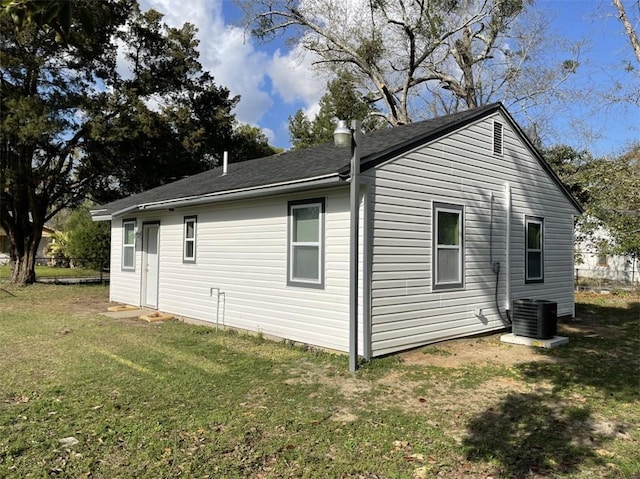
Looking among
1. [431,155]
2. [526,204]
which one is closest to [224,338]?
[431,155]

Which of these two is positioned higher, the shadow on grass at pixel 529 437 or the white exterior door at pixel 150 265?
the white exterior door at pixel 150 265

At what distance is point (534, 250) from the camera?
10.0 meters

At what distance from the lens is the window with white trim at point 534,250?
9.80m

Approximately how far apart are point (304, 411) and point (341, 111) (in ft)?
73.7

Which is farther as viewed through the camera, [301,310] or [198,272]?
[198,272]

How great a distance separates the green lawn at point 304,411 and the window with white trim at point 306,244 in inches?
44.2

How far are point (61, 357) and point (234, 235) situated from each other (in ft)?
11.6

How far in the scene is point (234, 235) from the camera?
8.98m

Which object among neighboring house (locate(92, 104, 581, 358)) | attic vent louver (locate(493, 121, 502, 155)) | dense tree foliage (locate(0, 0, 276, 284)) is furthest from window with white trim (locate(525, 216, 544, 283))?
dense tree foliage (locate(0, 0, 276, 284))

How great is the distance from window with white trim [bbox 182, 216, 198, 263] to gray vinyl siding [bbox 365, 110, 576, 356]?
484 centimetres

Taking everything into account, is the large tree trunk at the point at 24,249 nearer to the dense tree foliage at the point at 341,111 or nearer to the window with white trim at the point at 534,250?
the dense tree foliage at the point at 341,111

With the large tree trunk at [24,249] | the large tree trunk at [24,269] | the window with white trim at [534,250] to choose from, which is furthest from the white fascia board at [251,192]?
the large tree trunk at [24,269]

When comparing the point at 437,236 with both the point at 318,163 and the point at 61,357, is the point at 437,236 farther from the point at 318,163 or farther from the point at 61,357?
the point at 61,357

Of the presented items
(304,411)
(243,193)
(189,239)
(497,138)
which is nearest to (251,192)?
(243,193)
